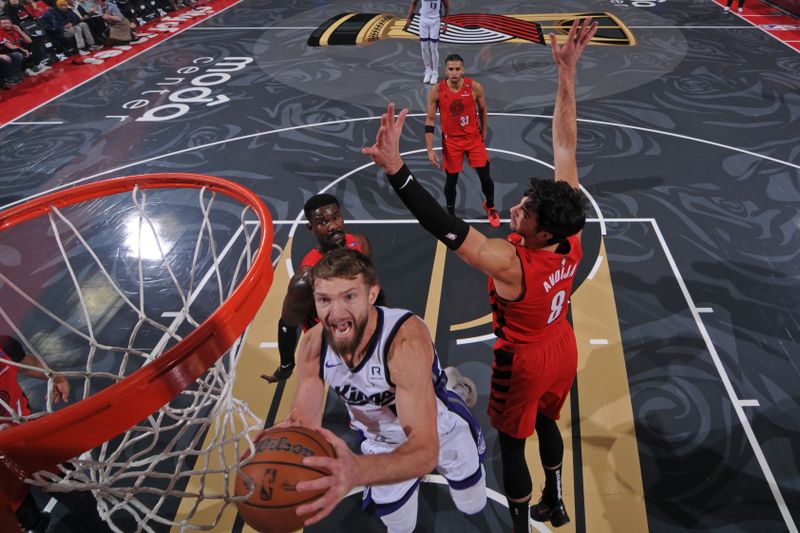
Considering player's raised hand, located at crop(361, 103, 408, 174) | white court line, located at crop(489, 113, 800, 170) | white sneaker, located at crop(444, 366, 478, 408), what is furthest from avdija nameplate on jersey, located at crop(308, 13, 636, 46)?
player's raised hand, located at crop(361, 103, 408, 174)

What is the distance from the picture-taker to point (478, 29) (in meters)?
13.0

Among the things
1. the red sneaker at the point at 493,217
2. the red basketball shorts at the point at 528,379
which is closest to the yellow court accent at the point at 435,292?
the red sneaker at the point at 493,217

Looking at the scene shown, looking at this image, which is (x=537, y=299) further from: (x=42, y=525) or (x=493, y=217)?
(x=493, y=217)

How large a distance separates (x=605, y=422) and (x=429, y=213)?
2.45 meters

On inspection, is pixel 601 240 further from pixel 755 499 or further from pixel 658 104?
pixel 658 104

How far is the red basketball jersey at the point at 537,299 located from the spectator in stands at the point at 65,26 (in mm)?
13715

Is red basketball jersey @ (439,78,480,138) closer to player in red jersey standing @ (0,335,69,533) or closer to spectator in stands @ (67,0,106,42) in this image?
player in red jersey standing @ (0,335,69,533)

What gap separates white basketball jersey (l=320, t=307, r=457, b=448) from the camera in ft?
7.72

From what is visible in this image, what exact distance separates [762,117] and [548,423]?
7650mm

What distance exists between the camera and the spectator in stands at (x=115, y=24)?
13164 mm

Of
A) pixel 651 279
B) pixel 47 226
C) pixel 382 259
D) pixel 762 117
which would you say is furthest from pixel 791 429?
pixel 47 226

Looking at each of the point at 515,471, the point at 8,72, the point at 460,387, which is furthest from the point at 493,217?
the point at 8,72

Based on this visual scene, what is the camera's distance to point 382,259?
5625 mm

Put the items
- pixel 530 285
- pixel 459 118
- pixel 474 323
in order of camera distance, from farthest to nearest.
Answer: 1. pixel 459 118
2. pixel 474 323
3. pixel 530 285
